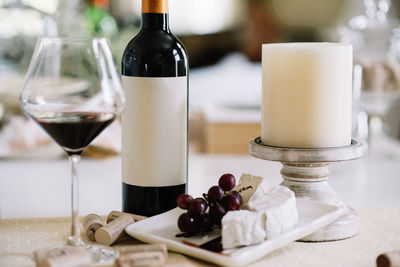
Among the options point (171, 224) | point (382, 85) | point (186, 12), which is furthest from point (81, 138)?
point (186, 12)

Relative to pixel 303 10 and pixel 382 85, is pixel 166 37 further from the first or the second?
pixel 303 10

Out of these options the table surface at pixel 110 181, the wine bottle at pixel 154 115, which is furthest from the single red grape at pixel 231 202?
the table surface at pixel 110 181

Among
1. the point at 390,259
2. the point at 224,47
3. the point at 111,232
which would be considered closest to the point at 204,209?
the point at 111,232

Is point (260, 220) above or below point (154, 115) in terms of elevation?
below

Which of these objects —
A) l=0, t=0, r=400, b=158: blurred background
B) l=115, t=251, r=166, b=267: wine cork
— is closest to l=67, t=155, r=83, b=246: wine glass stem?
l=115, t=251, r=166, b=267: wine cork

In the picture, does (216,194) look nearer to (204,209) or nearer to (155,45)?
(204,209)

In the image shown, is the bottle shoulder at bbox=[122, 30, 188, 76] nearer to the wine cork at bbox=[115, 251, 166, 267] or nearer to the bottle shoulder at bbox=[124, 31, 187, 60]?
the bottle shoulder at bbox=[124, 31, 187, 60]

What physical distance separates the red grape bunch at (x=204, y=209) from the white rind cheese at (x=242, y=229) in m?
0.06

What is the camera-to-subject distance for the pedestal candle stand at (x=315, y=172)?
80 centimetres

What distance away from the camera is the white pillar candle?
816 millimetres

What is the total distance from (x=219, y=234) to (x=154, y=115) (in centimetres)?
19

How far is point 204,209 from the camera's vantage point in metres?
0.75

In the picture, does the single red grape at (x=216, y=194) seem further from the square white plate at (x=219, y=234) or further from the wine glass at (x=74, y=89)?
the wine glass at (x=74, y=89)

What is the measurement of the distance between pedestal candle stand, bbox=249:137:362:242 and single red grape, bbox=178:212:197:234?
0.49 ft
